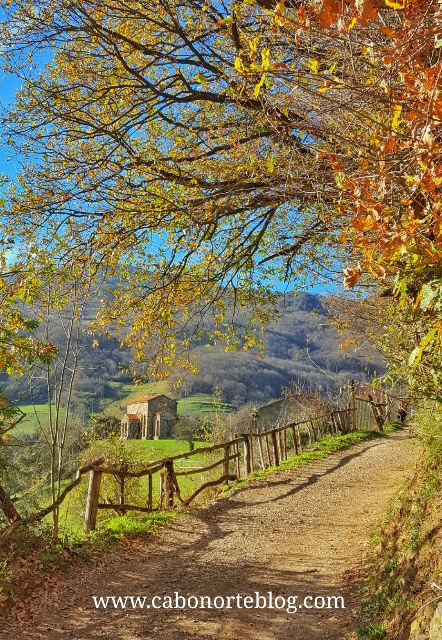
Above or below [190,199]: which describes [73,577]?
below

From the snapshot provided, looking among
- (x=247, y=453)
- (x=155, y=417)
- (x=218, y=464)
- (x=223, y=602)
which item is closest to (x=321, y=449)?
(x=247, y=453)

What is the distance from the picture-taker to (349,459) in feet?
51.3

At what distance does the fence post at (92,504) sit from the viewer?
8219mm

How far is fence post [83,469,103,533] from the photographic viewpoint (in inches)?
324

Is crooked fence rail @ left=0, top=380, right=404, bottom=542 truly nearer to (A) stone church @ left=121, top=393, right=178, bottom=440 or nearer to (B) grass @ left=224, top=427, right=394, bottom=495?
(B) grass @ left=224, top=427, right=394, bottom=495

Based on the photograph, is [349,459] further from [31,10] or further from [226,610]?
[31,10]

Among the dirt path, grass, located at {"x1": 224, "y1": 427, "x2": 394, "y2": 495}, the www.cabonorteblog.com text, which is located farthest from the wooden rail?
the www.cabonorteblog.com text

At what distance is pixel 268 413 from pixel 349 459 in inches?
878

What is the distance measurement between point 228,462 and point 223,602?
7.73 metres

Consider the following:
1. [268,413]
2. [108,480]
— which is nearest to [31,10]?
[108,480]

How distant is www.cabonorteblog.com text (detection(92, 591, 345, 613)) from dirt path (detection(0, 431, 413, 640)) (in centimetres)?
7

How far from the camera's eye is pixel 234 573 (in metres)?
6.19

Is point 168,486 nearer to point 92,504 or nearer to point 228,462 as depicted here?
point 92,504

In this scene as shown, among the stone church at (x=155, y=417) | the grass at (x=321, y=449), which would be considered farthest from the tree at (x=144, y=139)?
the stone church at (x=155, y=417)
